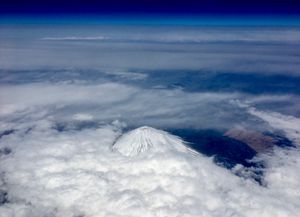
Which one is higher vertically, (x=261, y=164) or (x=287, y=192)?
(x=287, y=192)

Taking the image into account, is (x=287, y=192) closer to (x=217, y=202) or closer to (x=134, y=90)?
(x=217, y=202)

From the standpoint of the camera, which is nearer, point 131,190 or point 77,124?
point 131,190

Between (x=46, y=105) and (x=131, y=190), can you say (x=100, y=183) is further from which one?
(x=46, y=105)

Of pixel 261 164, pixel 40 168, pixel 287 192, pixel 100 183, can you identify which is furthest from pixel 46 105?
pixel 287 192

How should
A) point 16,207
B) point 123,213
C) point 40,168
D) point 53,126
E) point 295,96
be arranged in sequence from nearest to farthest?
point 123,213, point 16,207, point 40,168, point 53,126, point 295,96

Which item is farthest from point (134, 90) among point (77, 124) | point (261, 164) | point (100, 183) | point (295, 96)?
point (100, 183)

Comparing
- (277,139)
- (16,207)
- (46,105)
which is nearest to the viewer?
(16,207)
